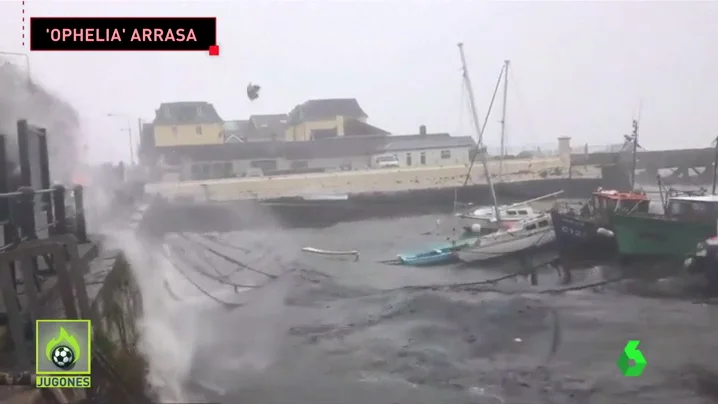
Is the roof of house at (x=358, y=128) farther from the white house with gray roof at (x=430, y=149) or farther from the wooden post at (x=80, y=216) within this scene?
the wooden post at (x=80, y=216)

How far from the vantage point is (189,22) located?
1956 millimetres

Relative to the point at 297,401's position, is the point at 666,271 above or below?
above

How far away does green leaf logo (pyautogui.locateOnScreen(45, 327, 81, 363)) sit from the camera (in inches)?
67.2

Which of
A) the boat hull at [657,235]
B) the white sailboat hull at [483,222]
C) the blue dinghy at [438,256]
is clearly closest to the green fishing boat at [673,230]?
the boat hull at [657,235]

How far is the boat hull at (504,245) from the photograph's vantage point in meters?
2.01

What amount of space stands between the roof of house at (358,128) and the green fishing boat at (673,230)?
87 centimetres

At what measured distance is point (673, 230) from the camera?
2006 millimetres

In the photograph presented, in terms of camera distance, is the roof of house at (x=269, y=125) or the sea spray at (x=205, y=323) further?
the roof of house at (x=269, y=125)

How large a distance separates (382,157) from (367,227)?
0.82ft

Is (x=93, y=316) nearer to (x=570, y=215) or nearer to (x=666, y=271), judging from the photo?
(x=570, y=215)

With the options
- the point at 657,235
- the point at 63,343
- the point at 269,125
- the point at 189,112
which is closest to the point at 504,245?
the point at 657,235

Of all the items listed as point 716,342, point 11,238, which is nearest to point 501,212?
point 716,342

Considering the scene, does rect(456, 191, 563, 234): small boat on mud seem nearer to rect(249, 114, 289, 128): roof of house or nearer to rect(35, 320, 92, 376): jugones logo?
rect(249, 114, 289, 128): roof of house

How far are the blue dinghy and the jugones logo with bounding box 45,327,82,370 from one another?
1.05 m
